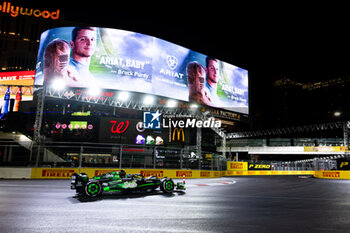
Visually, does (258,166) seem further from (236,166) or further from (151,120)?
(151,120)

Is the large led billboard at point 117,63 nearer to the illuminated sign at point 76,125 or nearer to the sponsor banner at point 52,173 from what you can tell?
the sponsor banner at point 52,173

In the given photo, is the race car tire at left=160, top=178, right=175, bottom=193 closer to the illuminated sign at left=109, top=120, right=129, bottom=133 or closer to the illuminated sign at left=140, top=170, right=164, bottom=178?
the illuminated sign at left=140, top=170, right=164, bottom=178

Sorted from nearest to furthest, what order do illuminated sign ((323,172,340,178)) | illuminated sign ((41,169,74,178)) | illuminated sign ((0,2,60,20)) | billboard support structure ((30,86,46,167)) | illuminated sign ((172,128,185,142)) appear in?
illuminated sign ((41,169,74,178)) < billboard support structure ((30,86,46,167)) < illuminated sign ((323,172,340,178)) < illuminated sign ((172,128,185,142)) < illuminated sign ((0,2,60,20))

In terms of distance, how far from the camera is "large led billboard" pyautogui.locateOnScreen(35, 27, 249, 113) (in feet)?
85.2

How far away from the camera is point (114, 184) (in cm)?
944

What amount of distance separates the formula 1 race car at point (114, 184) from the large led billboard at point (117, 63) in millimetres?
17630

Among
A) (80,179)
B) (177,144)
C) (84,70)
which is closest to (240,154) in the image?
(177,144)

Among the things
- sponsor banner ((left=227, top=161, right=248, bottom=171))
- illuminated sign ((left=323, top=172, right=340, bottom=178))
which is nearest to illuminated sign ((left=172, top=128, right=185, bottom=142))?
sponsor banner ((left=227, top=161, right=248, bottom=171))

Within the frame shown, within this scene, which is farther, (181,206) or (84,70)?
(84,70)

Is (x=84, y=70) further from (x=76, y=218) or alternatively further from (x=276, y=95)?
(x=276, y=95)

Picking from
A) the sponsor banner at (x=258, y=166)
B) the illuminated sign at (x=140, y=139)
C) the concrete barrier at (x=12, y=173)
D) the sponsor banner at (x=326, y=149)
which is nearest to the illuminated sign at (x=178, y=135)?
the illuminated sign at (x=140, y=139)

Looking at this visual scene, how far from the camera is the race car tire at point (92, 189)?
891 cm

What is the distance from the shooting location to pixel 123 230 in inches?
186

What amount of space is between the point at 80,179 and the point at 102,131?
31344 mm
